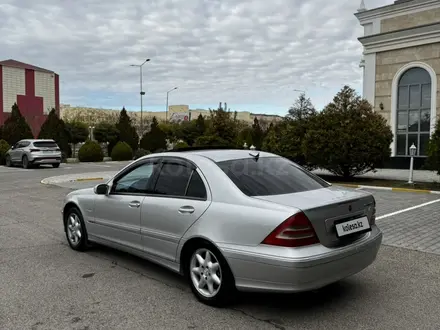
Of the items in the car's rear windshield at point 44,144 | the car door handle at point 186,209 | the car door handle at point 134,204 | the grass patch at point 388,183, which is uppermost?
the car's rear windshield at point 44,144

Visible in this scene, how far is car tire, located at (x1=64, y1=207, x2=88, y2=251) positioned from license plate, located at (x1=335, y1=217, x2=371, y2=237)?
363cm

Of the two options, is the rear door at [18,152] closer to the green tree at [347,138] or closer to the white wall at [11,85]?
the green tree at [347,138]

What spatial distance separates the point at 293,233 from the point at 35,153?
23.1 m

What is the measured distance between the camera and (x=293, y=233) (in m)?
3.63

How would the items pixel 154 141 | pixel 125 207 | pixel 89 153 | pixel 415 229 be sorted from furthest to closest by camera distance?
pixel 154 141 < pixel 89 153 < pixel 415 229 < pixel 125 207

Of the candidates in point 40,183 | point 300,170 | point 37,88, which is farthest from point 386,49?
point 37,88

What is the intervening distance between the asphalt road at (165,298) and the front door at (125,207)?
40 centimetres

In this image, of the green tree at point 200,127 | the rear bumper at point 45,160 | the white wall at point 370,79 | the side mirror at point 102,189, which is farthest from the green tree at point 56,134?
the side mirror at point 102,189

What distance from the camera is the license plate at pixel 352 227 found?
392cm

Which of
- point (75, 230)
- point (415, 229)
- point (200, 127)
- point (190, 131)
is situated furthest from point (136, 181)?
point (190, 131)

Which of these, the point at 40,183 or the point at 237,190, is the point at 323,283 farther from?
the point at 40,183

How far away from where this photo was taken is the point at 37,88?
2277 inches

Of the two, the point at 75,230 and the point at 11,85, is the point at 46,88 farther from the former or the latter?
the point at 75,230

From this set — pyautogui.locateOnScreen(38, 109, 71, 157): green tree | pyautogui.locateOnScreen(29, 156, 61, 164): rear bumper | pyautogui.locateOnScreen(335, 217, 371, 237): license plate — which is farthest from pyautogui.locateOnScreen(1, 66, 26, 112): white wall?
pyautogui.locateOnScreen(335, 217, 371, 237): license plate
